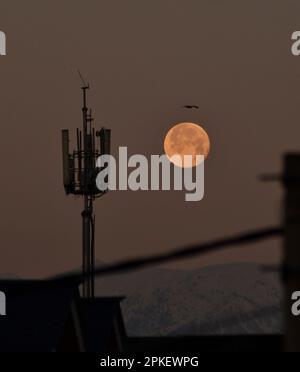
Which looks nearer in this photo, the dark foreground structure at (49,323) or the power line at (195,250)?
the power line at (195,250)

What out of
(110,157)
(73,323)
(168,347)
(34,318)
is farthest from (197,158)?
(168,347)

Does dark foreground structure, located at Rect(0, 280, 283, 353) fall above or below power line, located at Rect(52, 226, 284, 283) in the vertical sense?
below

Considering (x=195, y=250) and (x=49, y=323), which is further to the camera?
(x=49, y=323)

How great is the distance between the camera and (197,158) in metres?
43.1

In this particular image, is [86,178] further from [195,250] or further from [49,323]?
[195,250]

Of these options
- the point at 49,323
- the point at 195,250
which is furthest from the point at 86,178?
the point at 195,250

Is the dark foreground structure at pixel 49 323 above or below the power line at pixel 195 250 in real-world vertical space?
below

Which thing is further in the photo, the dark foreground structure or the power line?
the dark foreground structure

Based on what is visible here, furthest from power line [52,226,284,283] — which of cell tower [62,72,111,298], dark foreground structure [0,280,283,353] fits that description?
cell tower [62,72,111,298]

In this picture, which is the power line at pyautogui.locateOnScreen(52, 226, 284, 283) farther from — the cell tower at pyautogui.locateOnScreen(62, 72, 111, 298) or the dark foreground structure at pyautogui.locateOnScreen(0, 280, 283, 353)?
the cell tower at pyautogui.locateOnScreen(62, 72, 111, 298)

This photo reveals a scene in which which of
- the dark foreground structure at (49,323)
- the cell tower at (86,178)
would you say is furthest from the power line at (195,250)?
the cell tower at (86,178)

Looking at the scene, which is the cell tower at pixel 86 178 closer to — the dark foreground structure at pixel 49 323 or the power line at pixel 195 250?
the dark foreground structure at pixel 49 323

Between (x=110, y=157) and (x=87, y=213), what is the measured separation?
2278mm
